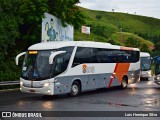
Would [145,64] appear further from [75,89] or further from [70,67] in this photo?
[70,67]

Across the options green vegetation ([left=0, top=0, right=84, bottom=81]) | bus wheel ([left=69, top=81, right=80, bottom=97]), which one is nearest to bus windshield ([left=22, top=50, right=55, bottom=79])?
bus wheel ([left=69, top=81, right=80, bottom=97])

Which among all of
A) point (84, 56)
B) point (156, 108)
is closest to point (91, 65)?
point (84, 56)

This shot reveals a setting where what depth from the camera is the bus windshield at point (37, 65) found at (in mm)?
20484

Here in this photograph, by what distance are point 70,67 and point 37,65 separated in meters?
2.08

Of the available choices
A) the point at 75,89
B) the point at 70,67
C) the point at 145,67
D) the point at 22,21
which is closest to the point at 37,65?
the point at 70,67

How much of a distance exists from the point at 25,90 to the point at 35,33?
1317 cm

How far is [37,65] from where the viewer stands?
67.7 ft

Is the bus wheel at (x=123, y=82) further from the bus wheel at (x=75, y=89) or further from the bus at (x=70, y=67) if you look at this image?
the bus wheel at (x=75, y=89)

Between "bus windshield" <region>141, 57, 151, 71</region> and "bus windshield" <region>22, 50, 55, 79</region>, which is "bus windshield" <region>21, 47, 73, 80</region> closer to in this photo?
"bus windshield" <region>22, 50, 55, 79</region>

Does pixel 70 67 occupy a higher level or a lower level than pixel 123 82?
higher

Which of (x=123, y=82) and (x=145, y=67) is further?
(x=145, y=67)

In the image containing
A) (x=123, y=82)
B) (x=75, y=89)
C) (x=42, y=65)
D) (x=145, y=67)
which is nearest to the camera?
(x=42, y=65)

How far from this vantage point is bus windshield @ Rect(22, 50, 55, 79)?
67.2 feet

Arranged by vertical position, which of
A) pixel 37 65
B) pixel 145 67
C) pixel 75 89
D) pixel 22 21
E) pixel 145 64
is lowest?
pixel 75 89
